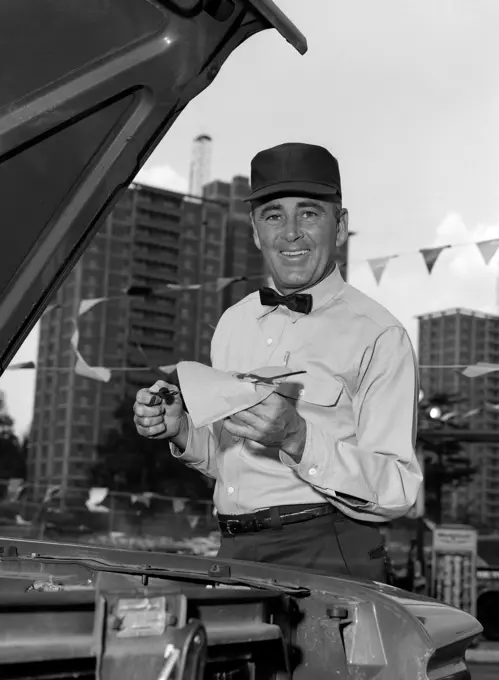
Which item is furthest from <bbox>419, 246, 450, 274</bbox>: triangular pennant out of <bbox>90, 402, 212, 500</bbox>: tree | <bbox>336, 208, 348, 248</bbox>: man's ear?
<bbox>90, 402, 212, 500</bbox>: tree

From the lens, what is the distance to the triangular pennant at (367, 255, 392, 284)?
10.1 meters

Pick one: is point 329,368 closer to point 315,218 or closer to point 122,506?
point 315,218

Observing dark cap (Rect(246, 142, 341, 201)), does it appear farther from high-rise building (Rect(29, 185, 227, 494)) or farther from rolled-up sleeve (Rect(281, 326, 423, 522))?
high-rise building (Rect(29, 185, 227, 494))

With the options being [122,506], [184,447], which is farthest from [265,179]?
[122,506]

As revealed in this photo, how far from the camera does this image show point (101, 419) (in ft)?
205

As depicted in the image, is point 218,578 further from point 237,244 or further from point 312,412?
point 237,244

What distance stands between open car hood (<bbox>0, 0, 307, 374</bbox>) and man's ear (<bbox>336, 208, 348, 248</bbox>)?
30.6 inches

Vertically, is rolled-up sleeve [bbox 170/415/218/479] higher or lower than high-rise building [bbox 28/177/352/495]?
lower

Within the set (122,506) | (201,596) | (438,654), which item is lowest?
(122,506)

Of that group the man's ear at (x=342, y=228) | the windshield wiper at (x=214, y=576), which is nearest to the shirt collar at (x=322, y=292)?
the man's ear at (x=342, y=228)

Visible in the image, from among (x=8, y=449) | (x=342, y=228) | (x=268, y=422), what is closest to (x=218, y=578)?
(x=268, y=422)

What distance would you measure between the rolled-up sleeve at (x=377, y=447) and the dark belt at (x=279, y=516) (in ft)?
0.22

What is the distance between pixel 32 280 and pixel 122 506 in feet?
161

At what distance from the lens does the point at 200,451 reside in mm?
2465
